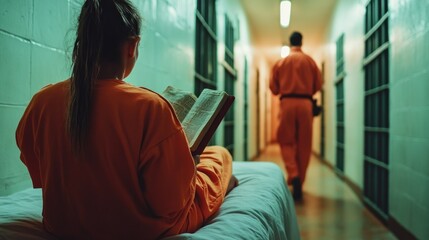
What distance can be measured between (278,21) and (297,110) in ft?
12.4

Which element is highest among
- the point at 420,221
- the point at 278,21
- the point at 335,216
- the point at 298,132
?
the point at 278,21

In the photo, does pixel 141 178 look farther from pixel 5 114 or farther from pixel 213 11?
pixel 213 11

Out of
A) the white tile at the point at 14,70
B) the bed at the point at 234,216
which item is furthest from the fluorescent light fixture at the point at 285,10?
the white tile at the point at 14,70

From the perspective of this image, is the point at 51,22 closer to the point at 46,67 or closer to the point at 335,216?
the point at 46,67

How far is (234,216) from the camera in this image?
42.4 inches

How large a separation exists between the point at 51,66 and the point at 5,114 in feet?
0.80

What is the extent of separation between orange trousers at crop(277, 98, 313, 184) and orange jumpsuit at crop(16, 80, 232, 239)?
290 cm

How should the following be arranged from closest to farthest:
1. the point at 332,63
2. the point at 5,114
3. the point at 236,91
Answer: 1. the point at 5,114
2. the point at 236,91
3. the point at 332,63

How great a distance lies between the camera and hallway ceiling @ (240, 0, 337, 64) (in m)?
6.06

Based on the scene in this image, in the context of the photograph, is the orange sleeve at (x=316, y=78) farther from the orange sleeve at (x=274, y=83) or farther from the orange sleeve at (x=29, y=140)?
A: the orange sleeve at (x=29, y=140)

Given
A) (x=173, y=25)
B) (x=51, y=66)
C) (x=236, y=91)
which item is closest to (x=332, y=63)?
(x=236, y=91)

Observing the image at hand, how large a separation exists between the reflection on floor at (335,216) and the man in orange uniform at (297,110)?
359 mm

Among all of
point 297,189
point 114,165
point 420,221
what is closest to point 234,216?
point 114,165

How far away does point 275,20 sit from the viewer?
23.0 ft
